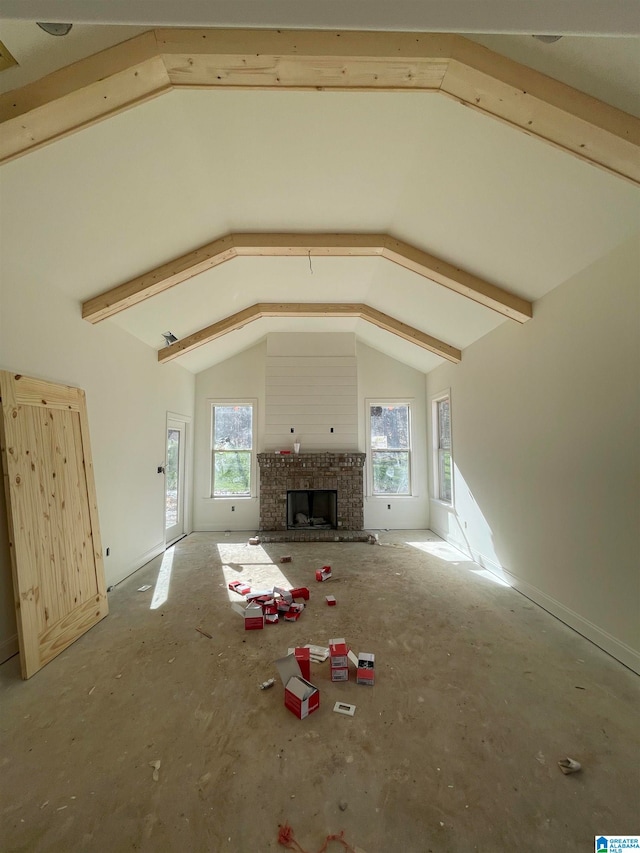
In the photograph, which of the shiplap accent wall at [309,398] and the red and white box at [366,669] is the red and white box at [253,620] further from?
the shiplap accent wall at [309,398]

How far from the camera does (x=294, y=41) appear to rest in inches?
65.2

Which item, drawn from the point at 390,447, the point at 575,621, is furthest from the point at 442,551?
the point at 575,621

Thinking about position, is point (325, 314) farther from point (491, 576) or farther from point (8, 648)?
point (8, 648)

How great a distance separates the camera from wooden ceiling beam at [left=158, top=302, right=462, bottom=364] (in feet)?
16.3

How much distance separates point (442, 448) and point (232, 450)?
12.3ft

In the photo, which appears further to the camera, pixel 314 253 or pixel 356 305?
pixel 356 305

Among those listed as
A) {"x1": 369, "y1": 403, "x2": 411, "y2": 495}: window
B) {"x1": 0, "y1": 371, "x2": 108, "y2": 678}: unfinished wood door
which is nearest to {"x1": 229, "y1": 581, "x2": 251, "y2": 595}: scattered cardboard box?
{"x1": 0, "y1": 371, "x2": 108, "y2": 678}: unfinished wood door

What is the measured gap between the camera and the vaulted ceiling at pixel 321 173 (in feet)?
5.71

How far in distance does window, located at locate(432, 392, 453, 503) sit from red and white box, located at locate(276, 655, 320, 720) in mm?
4099

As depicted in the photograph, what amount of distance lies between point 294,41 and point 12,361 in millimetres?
2641

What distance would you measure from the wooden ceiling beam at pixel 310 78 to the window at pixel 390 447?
192 inches

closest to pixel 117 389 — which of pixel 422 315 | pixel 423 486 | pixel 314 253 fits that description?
pixel 314 253

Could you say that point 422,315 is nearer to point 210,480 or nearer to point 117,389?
point 117,389

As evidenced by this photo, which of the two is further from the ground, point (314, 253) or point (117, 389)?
point (314, 253)
